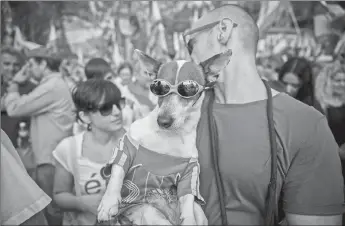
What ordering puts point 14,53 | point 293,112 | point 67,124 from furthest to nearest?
point 14,53, point 67,124, point 293,112

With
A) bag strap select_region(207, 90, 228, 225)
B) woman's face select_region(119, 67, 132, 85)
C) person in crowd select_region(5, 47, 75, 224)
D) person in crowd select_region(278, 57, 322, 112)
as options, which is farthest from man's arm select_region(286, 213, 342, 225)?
woman's face select_region(119, 67, 132, 85)

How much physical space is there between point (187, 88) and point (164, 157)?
31 centimetres

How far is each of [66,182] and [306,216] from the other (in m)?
1.18

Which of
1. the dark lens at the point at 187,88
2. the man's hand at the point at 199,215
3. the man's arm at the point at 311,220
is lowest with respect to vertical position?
the man's arm at the point at 311,220

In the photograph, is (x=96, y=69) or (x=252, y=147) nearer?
(x=252, y=147)

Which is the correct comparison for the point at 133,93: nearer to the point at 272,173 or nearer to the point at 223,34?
the point at 223,34

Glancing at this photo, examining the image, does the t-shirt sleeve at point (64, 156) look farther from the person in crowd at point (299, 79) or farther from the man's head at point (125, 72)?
the person in crowd at point (299, 79)

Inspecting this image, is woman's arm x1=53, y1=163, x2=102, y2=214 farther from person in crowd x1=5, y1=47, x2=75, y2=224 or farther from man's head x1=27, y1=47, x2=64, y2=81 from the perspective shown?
man's head x1=27, y1=47, x2=64, y2=81

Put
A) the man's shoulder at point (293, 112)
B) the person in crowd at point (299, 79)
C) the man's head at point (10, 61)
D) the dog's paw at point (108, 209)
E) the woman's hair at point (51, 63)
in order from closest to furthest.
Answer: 1. the dog's paw at point (108, 209)
2. the man's shoulder at point (293, 112)
3. the person in crowd at point (299, 79)
4. the man's head at point (10, 61)
5. the woman's hair at point (51, 63)

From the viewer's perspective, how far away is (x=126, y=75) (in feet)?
9.51

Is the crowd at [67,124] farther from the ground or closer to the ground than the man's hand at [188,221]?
farther from the ground

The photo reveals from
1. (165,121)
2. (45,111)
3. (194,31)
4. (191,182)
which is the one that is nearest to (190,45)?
(194,31)

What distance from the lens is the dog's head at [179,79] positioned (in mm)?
1536

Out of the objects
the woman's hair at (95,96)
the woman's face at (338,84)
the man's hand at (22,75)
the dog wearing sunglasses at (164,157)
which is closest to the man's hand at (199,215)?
the dog wearing sunglasses at (164,157)
